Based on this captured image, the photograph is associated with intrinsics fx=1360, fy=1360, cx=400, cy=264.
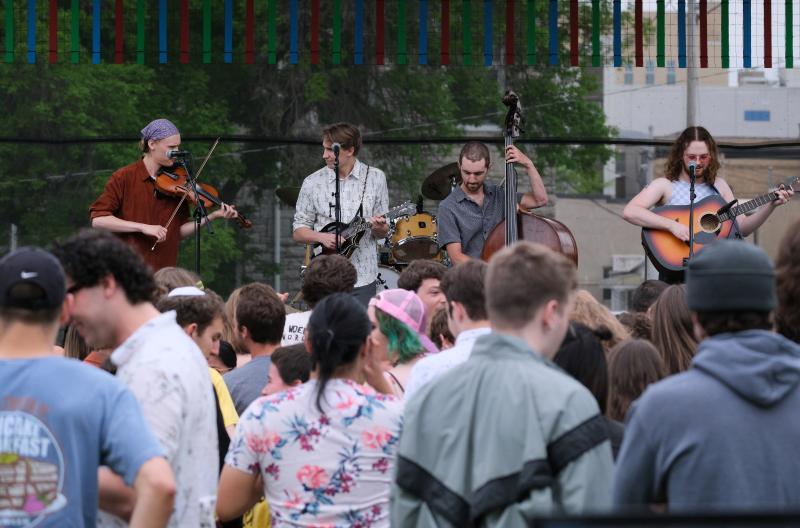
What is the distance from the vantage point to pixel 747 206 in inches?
405

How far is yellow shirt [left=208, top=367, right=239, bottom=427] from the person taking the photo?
219 inches

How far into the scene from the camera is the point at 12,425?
3.58m

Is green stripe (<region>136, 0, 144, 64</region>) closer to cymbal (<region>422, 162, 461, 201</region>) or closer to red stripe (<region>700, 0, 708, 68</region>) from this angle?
cymbal (<region>422, 162, 461, 201</region>)

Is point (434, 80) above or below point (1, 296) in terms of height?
above

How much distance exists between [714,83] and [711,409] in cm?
1566

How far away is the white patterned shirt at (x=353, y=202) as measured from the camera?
35.0 ft

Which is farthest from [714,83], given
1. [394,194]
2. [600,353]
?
[600,353]

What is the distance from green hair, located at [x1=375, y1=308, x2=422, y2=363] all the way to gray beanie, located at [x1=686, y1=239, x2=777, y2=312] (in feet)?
7.24

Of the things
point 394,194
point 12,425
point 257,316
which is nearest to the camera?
point 12,425

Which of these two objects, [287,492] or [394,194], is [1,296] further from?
[394,194]

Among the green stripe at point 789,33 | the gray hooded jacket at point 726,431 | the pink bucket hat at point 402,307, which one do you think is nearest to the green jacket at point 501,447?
the gray hooded jacket at point 726,431

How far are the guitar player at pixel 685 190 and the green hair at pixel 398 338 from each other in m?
5.10

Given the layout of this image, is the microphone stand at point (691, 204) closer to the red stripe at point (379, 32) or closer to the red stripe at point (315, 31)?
the red stripe at point (379, 32)

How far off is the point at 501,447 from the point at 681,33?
32.8 feet
